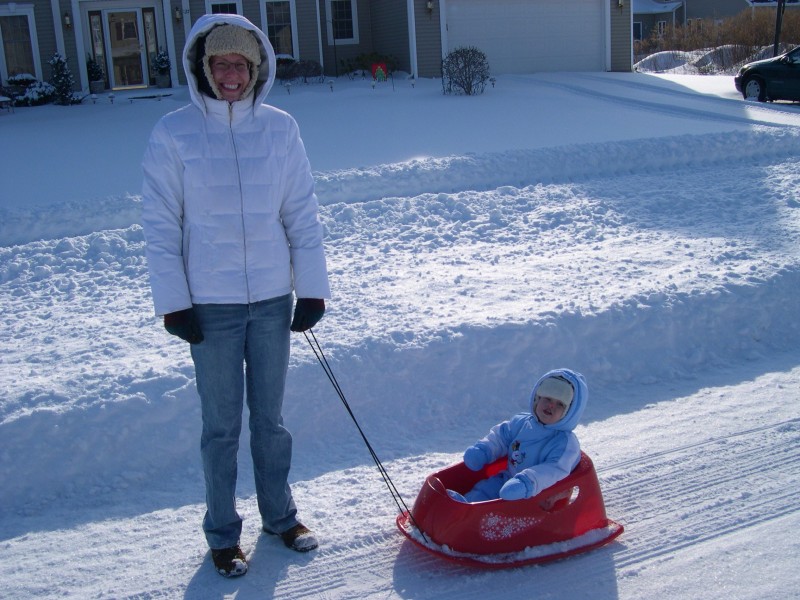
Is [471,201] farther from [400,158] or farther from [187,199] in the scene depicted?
[187,199]

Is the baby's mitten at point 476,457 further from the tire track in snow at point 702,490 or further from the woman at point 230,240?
the woman at point 230,240

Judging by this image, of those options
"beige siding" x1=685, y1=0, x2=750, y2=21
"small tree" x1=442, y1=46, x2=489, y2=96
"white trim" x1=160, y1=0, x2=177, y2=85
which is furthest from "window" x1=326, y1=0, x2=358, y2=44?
"beige siding" x1=685, y1=0, x2=750, y2=21

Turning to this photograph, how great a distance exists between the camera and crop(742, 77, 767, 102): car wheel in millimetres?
19328

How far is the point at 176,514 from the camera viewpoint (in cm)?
425

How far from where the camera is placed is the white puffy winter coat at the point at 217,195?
337 cm

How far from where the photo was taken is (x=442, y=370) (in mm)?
5617

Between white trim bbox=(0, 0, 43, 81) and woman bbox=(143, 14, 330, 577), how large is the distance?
19.1m

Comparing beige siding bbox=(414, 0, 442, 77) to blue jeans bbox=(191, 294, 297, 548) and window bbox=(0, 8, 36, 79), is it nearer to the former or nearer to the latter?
window bbox=(0, 8, 36, 79)

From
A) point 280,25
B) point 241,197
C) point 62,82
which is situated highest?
point 280,25

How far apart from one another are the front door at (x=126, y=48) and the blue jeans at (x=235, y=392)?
19763 mm

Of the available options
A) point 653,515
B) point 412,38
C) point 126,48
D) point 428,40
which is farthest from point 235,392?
point 126,48

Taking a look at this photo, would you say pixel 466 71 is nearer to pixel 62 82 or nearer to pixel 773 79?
pixel 773 79

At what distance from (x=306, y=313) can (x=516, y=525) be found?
1.25m

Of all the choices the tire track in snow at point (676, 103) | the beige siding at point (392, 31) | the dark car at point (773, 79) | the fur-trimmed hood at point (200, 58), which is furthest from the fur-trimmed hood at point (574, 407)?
the beige siding at point (392, 31)
